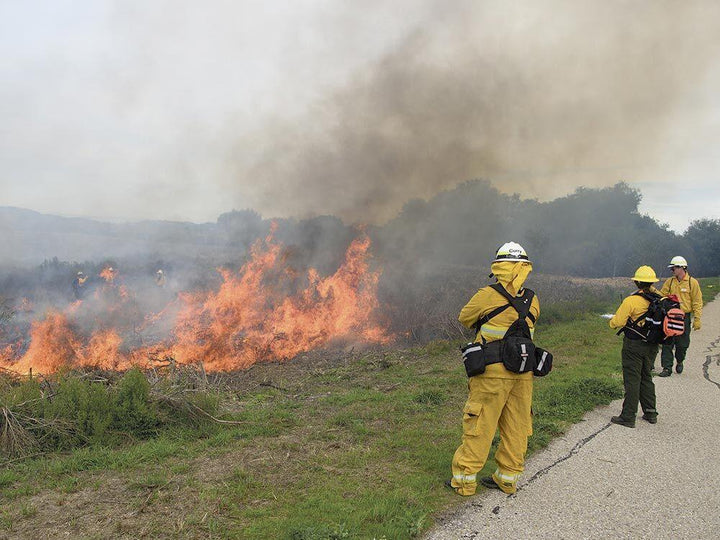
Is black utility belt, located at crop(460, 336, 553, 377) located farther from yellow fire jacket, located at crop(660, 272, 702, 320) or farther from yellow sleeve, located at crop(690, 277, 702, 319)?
yellow sleeve, located at crop(690, 277, 702, 319)

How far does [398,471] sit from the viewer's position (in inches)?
166

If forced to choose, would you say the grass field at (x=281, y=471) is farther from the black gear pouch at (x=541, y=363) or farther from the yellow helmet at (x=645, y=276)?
the yellow helmet at (x=645, y=276)

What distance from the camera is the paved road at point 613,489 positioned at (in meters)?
3.29

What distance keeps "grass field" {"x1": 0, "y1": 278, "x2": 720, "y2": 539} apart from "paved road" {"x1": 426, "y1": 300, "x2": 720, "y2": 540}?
12.0 inches

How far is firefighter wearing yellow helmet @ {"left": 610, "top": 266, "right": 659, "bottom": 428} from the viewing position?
5.47 metres

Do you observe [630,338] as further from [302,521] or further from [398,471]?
[302,521]

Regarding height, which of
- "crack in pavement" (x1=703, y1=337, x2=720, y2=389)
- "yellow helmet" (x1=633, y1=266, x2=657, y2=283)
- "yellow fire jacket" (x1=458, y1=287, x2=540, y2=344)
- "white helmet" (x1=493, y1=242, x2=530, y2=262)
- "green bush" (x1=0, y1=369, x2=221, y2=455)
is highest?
"white helmet" (x1=493, y1=242, x2=530, y2=262)

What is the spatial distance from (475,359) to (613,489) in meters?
1.84

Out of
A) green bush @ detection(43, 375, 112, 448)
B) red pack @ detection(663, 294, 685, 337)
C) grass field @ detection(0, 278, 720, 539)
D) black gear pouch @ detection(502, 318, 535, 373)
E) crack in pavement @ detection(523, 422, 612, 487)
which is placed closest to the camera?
grass field @ detection(0, 278, 720, 539)

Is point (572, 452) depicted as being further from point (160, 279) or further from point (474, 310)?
point (160, 279)

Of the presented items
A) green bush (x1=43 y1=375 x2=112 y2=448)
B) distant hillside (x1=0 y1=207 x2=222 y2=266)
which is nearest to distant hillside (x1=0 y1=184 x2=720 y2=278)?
distant hillside (x1=0 y1=207 x2=222 y2=266)

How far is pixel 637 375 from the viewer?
5.51 metres

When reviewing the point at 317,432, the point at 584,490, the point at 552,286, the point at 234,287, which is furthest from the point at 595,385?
the point at 552,286

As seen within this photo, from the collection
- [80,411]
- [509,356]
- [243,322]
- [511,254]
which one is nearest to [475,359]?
[509,356]
